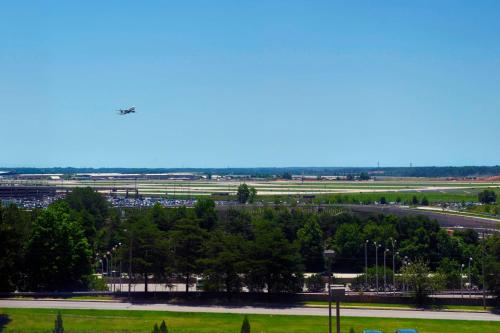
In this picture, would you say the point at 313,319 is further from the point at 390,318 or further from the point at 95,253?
the point at 95,253

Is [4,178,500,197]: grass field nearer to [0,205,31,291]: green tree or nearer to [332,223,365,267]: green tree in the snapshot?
[332,223,365,267]: green tree

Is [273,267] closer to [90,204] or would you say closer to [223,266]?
[223,266]

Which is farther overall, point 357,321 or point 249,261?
point 249,261

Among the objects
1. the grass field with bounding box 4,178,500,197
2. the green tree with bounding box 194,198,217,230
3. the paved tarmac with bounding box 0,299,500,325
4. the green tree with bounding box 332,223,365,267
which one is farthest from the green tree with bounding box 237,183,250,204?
the paved tarmac with bounding box 0,299,500,325

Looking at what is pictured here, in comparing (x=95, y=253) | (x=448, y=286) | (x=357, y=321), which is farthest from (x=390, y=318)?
(x=95, y=253)

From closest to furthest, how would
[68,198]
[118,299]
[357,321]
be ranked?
[357,321] → [118,299] → [68,198]

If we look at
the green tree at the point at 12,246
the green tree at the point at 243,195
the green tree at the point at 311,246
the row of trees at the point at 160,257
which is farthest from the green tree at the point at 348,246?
the green tree at the point at 243,195
